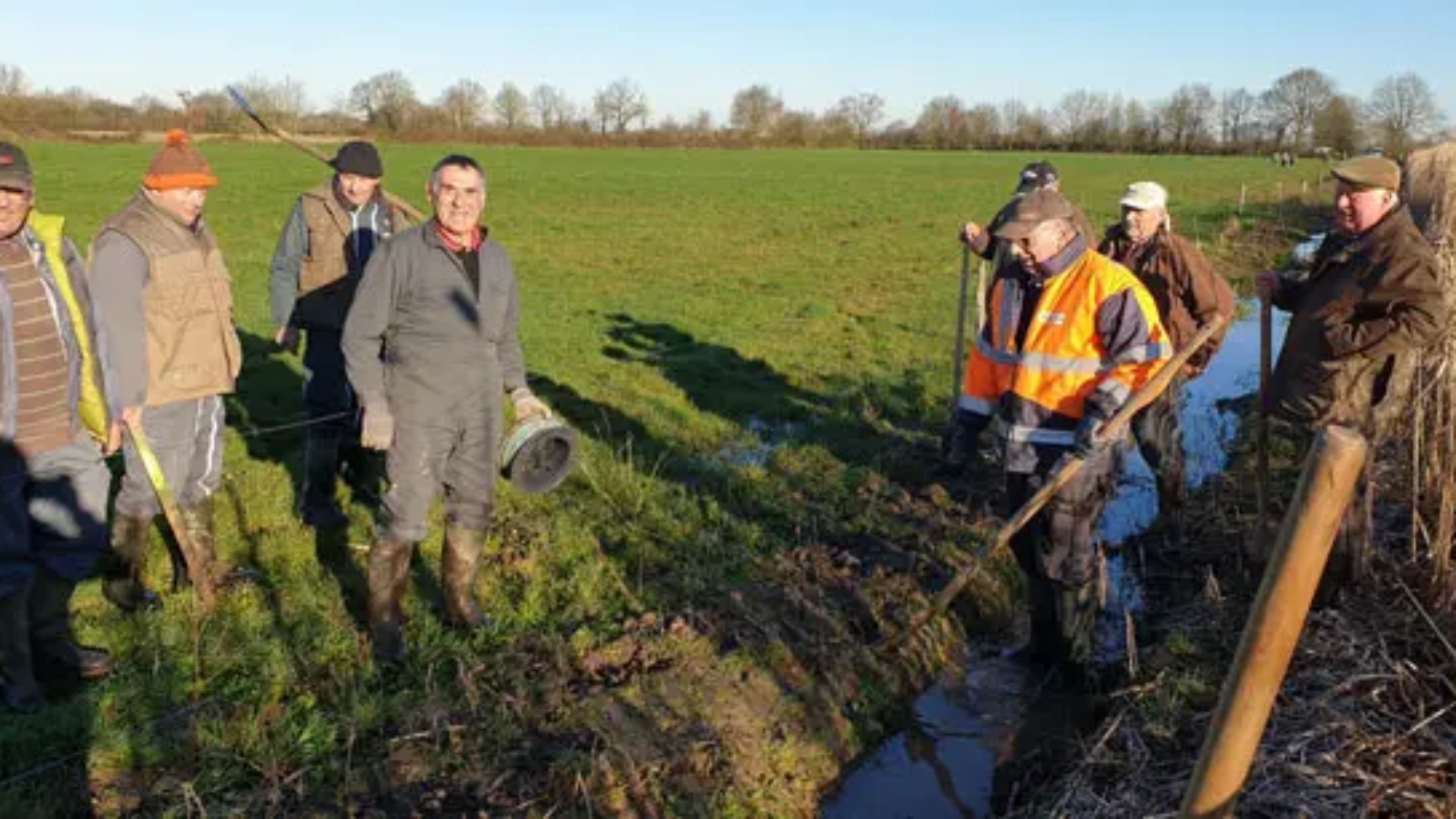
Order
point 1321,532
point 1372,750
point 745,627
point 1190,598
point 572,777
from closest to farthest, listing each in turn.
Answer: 1. point 1321,532
2. point 1372,750
3. point 572,777
4. point 745,627
5. point 1190,598

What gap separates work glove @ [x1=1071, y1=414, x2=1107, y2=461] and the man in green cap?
1.41 m

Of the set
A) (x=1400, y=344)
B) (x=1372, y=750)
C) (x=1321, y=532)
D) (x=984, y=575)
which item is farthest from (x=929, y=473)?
(x=1321, y=532)

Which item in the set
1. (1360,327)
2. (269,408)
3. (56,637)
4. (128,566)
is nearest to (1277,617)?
(1360,327)

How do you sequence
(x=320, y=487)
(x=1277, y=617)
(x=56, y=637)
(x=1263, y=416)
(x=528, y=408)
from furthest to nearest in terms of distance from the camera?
1. (x=320, y=487)
2. (x=1263, y=416)
3. (x=528, y=408)
4. (x=56, y=637)
5. (x=1277, y=617)

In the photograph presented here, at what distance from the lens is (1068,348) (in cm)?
449

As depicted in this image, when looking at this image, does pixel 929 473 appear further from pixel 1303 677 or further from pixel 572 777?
pixel 572 777

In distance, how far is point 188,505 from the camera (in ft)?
18.0

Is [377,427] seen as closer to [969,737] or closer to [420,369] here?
[420,369]

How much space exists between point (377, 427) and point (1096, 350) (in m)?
3.12

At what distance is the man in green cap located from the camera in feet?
15.4

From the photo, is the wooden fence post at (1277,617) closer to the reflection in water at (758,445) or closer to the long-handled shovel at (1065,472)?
the long-handled shovel at (1065,472)

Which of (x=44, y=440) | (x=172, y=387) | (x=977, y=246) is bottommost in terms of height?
(x=44, y=440)

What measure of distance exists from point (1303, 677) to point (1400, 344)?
159 cm

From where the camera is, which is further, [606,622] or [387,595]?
[606,622]
